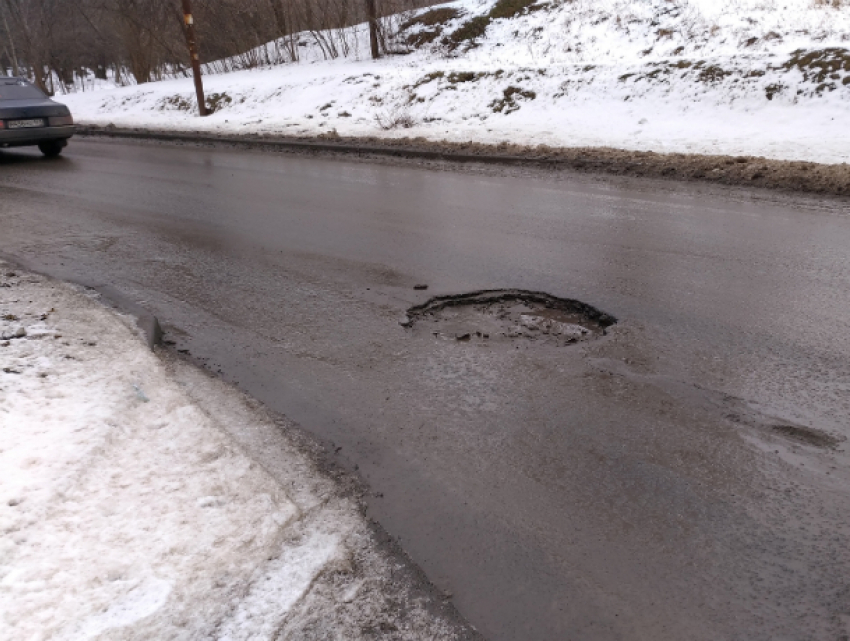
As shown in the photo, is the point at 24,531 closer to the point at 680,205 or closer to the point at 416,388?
the point at 416,388

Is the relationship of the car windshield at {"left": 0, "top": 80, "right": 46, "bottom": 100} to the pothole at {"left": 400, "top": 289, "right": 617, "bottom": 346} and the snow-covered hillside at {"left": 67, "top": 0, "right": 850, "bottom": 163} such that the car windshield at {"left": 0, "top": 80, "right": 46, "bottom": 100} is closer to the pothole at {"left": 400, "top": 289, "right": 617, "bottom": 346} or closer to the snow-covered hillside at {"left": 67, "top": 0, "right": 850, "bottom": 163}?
the snow-covered hillside at {"left": 67, "top": 0, "right": 850, "bottom": 163}

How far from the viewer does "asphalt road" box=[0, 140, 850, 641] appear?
2484mm

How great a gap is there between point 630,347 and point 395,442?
1.79 meters

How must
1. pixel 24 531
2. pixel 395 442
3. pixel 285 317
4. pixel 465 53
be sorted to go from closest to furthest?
pixel 24 531
pixel 395 442
pixel 285 317
pixel 465 53

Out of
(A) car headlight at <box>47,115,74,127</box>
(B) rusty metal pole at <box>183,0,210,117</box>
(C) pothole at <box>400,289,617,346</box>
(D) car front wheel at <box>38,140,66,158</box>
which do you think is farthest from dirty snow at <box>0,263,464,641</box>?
(B) rusty metal pole at <box>183,0,210,117</box>

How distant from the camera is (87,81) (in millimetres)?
64000

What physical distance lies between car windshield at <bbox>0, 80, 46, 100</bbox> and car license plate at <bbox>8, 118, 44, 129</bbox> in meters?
0.76

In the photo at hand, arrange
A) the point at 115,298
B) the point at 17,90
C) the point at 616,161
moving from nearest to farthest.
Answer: the point at 115,298
the point at 616,161
the point at 17,90

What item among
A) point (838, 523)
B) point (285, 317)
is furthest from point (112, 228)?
point (838, 523)

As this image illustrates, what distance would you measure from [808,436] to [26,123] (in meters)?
15.1

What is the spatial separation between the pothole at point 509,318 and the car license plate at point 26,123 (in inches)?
486

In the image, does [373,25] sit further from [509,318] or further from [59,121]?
[509,318]

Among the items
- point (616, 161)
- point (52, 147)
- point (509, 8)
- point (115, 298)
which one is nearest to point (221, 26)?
point (509, 8)

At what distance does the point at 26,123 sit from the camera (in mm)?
13578
